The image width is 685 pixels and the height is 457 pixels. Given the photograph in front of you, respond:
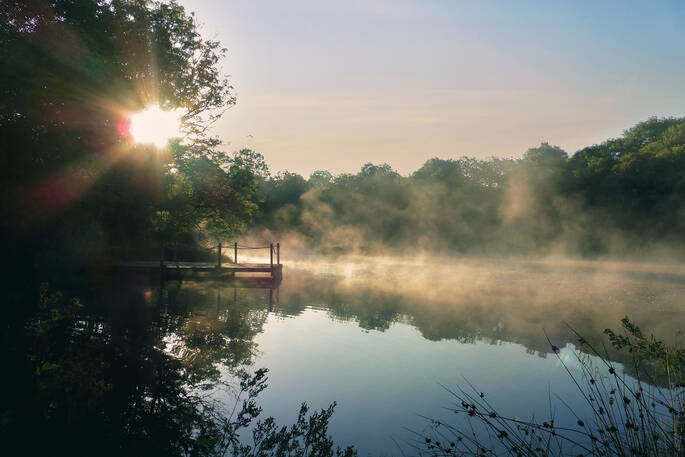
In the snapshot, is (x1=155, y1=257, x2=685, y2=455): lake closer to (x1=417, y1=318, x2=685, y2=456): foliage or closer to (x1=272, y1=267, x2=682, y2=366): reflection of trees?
(x1=272, y1=267, x2=682, y2=366): reflection of trees

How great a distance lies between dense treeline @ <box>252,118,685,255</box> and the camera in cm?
5031

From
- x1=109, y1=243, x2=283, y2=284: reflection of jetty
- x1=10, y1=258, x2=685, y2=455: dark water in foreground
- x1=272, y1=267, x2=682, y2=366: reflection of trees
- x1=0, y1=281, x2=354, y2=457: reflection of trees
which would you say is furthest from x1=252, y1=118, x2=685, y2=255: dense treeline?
x1=0, y1=281, x2=354, y2=457: reflection of trees

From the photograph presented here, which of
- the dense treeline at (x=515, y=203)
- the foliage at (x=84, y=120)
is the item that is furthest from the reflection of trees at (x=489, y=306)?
the dense treeline at (x=515, y=203)

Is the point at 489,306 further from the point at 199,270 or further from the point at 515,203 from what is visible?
the point at 515,203

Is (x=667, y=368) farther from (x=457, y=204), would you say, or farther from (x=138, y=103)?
(x=457, y=204)

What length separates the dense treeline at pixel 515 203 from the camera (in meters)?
50.3

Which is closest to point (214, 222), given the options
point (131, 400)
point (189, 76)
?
point (189, 76)

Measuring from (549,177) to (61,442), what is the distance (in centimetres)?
6339

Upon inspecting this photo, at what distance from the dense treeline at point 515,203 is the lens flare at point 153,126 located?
39.1 metres

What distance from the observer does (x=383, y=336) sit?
14633mm

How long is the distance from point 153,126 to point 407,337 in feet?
61.8

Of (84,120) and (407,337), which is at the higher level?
(84,120)

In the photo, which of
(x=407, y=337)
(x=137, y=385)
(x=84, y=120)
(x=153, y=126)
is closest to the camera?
(x=137, y=385)

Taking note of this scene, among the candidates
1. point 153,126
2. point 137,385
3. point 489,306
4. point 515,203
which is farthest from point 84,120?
point 515,203
